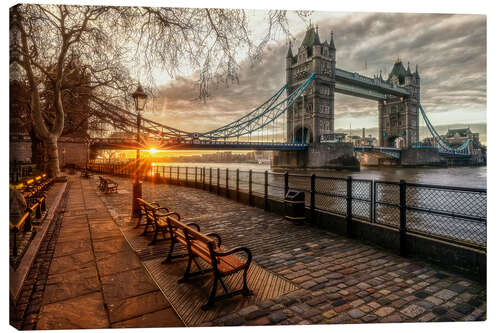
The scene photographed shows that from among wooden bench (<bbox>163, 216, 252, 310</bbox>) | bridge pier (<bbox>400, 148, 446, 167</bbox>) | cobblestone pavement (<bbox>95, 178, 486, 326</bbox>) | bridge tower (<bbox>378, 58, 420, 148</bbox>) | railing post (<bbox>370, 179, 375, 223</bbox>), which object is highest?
bridge tower (<bbox>378, 58, 420, 148</bbox>)

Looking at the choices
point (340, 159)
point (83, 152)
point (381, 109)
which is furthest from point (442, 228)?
point (381, 109)

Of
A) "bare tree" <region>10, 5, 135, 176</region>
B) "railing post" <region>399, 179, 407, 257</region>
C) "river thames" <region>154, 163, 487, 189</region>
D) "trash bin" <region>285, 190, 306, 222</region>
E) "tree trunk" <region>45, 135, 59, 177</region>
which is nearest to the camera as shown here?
"railing post" <region>399, 179, 407, 257</region>

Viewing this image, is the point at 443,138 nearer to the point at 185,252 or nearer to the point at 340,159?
the point at 340,159

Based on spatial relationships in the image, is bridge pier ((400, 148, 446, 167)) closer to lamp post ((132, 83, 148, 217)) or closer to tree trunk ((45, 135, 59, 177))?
lamp post ((132, 83, 148, 217))

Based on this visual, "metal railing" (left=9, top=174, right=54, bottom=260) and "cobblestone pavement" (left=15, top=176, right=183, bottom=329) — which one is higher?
"metal railing" (left=9, top=174, right=54, bottom=260)

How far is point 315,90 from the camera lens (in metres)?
58.3

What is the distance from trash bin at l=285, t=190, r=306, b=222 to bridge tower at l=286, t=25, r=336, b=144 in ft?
158

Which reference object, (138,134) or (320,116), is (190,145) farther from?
(320,116)

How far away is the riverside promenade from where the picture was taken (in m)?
2.62

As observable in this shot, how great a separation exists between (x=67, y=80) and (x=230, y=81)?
40.0 feet

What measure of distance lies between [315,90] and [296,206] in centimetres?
5635

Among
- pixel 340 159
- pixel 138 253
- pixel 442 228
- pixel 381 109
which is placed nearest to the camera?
pixel 138 253

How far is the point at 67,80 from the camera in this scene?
42.9 feet

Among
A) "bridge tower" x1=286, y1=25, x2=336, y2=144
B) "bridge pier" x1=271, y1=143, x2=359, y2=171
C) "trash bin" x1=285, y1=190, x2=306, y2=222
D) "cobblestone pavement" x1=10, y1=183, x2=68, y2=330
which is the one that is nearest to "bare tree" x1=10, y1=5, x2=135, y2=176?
"cobblestone pavement" x1=10, y1=183, x2=68, y2=330
